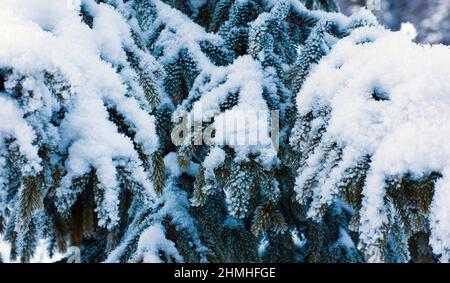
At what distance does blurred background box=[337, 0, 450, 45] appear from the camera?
9.45 metres

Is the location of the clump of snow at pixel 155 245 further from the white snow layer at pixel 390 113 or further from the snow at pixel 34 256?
the white snow layer at pixel 390 113

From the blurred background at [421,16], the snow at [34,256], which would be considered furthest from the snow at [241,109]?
the blurred background at [421,16]

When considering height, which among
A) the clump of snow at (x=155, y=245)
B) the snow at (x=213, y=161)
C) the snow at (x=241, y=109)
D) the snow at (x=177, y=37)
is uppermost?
the snow at (x=177, y=37)

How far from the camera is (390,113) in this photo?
45.4 inches

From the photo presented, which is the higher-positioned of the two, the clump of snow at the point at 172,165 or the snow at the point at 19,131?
the clump of snow at the point at 172,165

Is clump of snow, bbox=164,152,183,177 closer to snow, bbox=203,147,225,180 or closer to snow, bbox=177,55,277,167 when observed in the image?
snow, bbox=177,55,277,167

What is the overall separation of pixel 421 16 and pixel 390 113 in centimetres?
969

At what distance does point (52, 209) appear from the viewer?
129cm

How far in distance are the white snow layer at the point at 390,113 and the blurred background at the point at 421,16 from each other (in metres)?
8.45

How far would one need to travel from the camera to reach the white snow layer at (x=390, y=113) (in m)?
1.05

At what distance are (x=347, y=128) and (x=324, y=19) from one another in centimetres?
73

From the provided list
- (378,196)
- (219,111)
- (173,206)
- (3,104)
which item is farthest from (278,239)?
(3,104)

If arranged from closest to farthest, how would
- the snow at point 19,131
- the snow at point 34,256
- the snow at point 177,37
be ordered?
the snow at point 19,131, the snow at point 177,37, the snow at point 34,256

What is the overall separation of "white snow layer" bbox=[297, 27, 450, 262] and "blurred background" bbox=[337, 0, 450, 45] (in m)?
8.45
